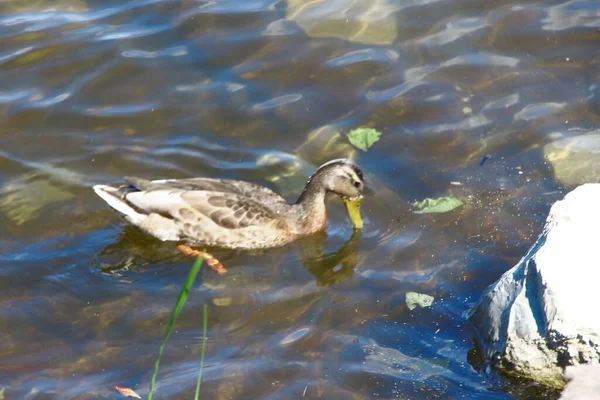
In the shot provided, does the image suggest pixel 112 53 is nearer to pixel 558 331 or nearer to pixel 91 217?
pixel 91 217

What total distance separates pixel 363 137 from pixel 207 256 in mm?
2023

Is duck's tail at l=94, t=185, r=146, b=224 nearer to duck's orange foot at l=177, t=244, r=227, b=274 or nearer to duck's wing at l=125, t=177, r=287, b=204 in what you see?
duck's wing at l=125, t=177, r=287, b=204

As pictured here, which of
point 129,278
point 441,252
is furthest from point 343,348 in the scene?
point 129,278

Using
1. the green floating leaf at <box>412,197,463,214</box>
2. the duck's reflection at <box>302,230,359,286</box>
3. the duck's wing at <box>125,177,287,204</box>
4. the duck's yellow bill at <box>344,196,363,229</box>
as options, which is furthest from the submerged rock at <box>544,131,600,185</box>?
the duck's wing at <box>125,177,287,204</box>

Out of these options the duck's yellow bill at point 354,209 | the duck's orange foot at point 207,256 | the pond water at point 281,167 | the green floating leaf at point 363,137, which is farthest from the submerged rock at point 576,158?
the duck's orange foot at point 207,256

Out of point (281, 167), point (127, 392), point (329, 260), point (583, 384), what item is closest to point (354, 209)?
point (329, 260)

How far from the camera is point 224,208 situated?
23.1 ft

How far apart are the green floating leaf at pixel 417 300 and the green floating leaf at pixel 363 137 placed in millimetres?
2221

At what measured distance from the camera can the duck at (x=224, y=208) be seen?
700cm

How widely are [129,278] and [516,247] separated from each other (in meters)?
3.04

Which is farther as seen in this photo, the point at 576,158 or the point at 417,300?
the point at 576,158

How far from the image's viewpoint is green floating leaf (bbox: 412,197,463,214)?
22.9ft

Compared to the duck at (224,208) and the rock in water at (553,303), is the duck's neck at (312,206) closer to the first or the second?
the duck at (224,208)

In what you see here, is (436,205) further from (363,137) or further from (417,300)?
(417,300)
